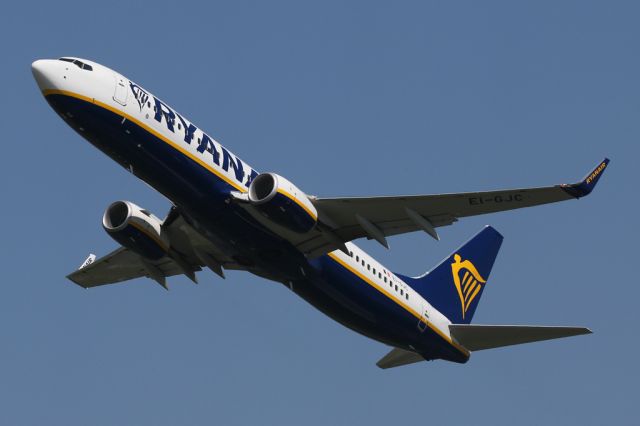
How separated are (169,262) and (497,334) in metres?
13.7

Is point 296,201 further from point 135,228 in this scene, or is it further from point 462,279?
point 462,279

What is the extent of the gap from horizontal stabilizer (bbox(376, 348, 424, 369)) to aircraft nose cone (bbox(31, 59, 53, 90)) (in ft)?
62.1

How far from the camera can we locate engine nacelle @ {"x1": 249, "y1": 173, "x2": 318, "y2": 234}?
38906 millimetres

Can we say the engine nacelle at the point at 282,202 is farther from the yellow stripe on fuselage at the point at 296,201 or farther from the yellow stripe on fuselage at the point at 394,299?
the yellow stripe on fuselage at the point at 394,299

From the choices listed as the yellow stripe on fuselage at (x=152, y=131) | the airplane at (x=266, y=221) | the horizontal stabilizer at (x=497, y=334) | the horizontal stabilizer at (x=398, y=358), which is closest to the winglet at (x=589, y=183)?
the airplane at (x=266, y=221)

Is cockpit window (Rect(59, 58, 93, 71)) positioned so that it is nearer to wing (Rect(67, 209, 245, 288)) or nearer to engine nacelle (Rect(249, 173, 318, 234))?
engine nacelle (Rect(249, 173, 318, 234))

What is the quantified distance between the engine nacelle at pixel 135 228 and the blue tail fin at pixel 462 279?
10.3 meters

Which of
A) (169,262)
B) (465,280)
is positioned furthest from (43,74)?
(465,280)

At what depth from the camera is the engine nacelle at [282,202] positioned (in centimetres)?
3891

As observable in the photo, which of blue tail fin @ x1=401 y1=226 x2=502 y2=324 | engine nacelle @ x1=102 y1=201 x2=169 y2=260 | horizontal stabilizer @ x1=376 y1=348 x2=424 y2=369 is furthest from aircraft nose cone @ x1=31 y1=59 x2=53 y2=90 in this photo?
horizontal stabilizer @ x1=376 y1=348 x2=424 y2=369

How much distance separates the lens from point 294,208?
39188mm

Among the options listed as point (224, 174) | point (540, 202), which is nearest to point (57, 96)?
point (224, 174)

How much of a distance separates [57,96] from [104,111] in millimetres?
1588

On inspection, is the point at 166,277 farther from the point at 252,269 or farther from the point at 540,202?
the point at 540,202
